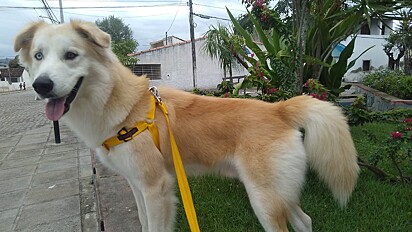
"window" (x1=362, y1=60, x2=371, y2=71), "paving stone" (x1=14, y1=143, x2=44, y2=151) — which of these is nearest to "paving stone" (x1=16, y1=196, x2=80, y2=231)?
"paving stone" (x1=14, y1=143, x2=44, y2=151)

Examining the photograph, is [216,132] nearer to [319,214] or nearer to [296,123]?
[296,123]

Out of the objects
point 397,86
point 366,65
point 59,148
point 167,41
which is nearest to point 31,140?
point 59,148

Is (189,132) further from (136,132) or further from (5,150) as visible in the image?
(5,150)

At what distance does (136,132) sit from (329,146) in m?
1.45

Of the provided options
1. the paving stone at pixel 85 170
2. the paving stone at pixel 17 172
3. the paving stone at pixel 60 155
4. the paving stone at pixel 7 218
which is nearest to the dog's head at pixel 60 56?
the paving stone at pixel 7 218

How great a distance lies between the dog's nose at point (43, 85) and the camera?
75.1 inches

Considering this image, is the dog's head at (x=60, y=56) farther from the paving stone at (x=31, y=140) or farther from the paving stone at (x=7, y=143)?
the paving stone at (x=7, y=143)

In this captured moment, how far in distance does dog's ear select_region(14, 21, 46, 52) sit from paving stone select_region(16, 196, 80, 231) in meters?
1.84

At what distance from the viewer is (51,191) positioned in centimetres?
397

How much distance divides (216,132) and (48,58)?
130 cm

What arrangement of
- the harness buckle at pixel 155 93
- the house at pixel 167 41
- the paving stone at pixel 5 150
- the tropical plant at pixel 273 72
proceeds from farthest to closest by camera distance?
the house at pixel 167 41 → the paving stone at pixel 5 150 → the tropical plant at pixel 273 72 → the harness buckle at pixel 155 93

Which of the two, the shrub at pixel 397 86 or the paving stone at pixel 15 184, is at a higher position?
the shrub at pixel 397 86

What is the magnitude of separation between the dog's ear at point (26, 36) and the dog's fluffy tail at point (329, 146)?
2065 millimetres

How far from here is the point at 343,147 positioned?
2254mm
